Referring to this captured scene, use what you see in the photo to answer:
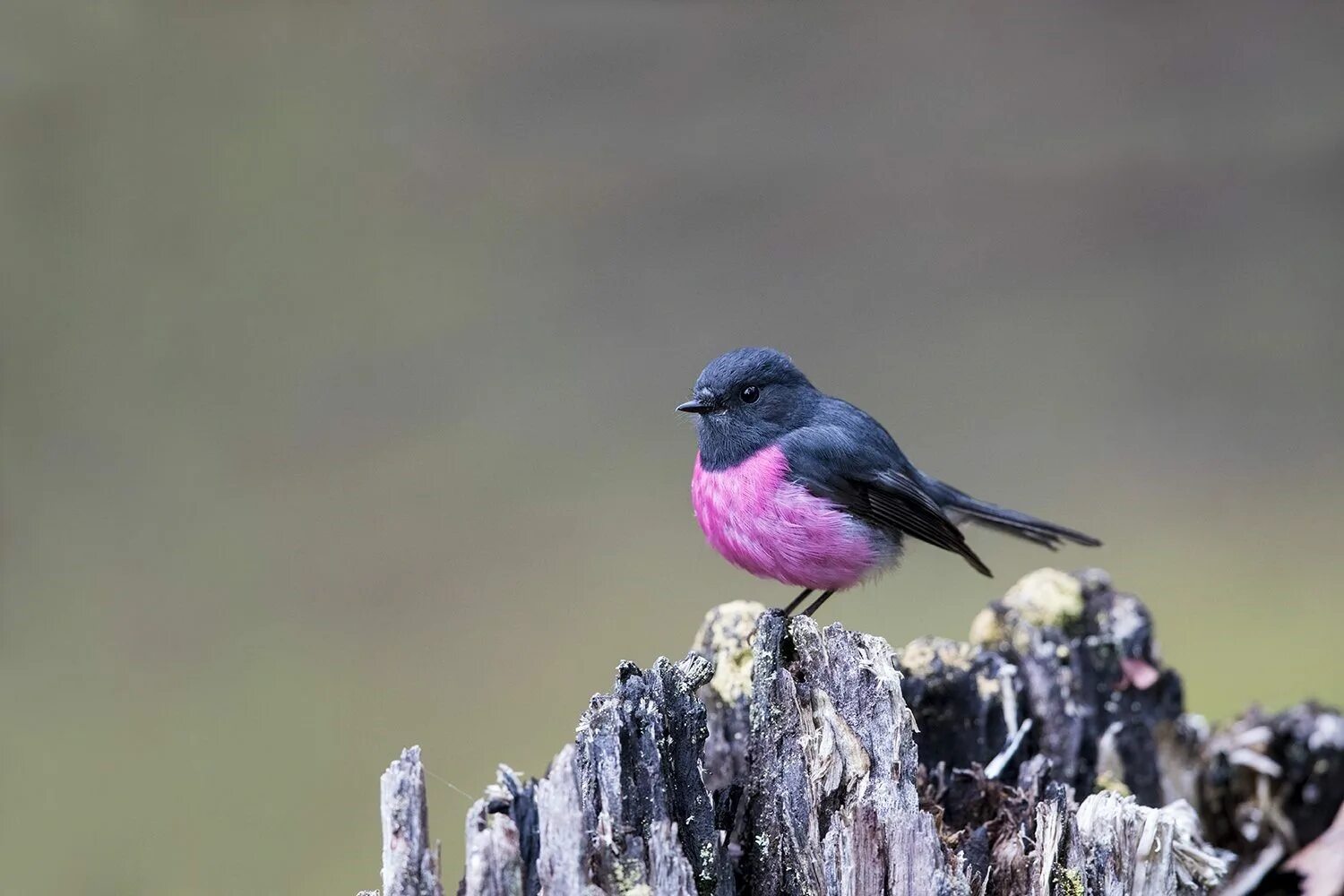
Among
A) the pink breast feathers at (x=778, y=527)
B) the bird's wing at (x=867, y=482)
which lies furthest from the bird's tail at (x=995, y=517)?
the pink breast feathers at (x=778, y=527)

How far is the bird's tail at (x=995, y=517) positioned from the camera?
3463mm

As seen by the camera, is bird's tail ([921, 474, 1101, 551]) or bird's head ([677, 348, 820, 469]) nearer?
bird's head ([677, 348, 820, 469])

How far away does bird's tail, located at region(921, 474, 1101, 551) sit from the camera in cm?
346

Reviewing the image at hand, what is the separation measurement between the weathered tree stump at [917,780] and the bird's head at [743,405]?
0.38 m

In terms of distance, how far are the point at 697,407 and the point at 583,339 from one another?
3.32 m

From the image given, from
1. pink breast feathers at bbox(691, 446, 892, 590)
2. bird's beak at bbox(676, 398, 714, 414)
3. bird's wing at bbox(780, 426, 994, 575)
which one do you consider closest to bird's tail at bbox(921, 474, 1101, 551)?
bird's wing at bbox(780, 426, 994, 575)

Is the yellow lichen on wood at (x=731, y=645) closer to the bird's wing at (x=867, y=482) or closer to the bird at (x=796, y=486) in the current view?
the bird at (x=796, y=486)

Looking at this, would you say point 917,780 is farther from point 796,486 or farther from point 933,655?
point 796,486

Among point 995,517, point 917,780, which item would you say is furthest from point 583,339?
point 917,780

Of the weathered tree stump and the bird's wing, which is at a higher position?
the bird's wing

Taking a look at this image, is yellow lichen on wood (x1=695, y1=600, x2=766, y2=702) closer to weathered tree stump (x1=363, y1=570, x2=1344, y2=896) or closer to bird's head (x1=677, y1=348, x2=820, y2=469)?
weathered tree stump (x1=363, y1=570, x2=1344, y2=896)

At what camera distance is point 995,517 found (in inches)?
140

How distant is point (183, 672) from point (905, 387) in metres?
3.56

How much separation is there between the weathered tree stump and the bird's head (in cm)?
38
